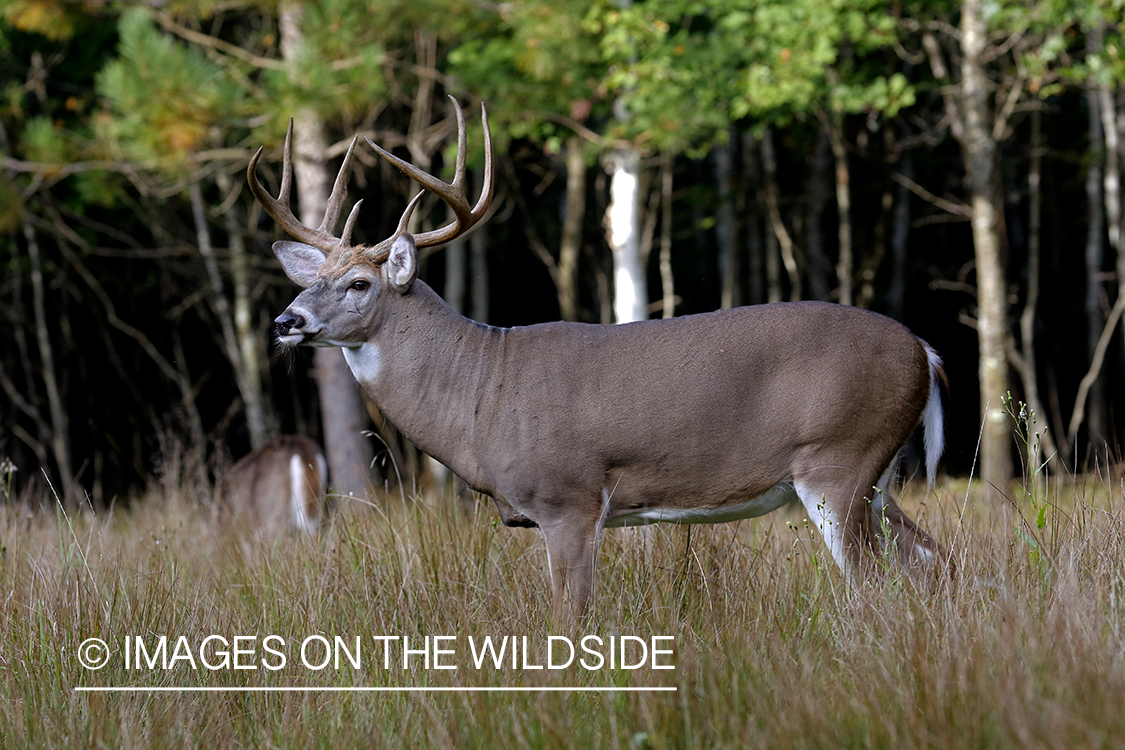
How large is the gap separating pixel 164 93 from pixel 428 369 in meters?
A: 5.36

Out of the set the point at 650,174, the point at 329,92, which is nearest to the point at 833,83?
the point at 329,92

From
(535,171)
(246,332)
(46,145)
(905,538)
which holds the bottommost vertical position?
(246,332)

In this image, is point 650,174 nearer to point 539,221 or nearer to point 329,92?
point 539,221

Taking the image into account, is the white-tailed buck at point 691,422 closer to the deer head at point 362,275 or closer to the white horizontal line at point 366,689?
the deer head at point 362,275

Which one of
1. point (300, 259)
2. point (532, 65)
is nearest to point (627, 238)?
point (532, 65)

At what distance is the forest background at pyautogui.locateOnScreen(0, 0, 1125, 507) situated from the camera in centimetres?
929

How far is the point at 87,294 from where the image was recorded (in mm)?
16500

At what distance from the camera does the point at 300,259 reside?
195 inches

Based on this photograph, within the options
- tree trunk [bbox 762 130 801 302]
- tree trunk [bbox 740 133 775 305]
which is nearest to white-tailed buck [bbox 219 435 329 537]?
tree trunk [bbox 762 130 801 302]

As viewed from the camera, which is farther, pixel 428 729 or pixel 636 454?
pixel 636 454

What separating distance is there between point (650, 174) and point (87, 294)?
8.20 meters

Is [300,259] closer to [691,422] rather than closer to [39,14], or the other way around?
[691,422]

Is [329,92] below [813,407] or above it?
above

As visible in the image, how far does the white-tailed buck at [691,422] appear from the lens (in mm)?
4227
